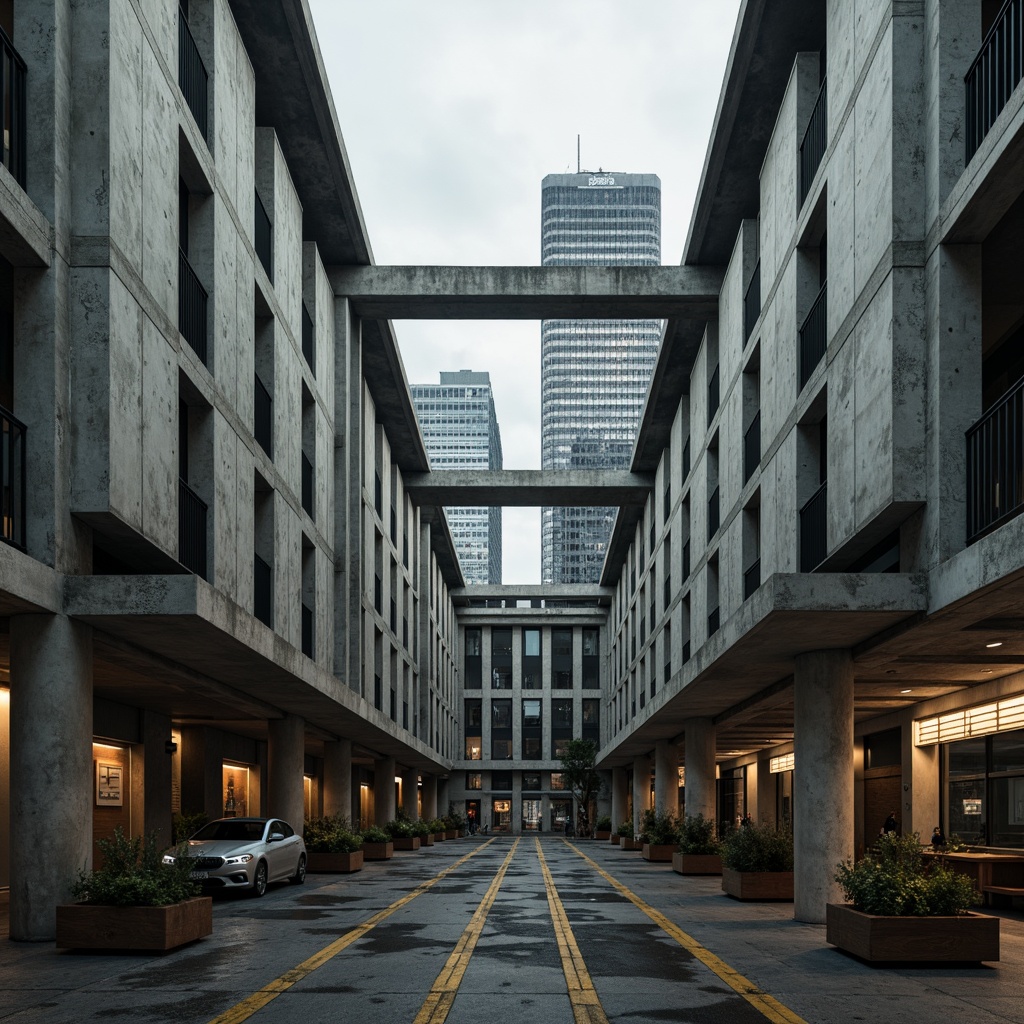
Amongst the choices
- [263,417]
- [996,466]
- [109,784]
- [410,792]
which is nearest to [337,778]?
[109,784]

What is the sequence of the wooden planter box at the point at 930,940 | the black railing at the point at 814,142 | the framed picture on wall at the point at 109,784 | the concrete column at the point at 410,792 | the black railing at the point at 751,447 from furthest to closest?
the concrete column at the point at 410,792
the framed picture on wall at the point at 109,784
the black railing at the point at 751,447
the black railing at the point at 814,142
the wooden planter box at the point at 930,940

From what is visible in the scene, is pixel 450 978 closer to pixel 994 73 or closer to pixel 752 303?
pixel 994 73

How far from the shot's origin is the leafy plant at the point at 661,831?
36969 mm

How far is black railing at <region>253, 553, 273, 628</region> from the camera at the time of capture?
23.9m

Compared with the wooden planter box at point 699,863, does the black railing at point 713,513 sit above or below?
above

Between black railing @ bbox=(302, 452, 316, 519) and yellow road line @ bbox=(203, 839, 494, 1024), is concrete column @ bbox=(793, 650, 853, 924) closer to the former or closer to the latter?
yellow road line @ bbox=(203, 839, 494, 1024)

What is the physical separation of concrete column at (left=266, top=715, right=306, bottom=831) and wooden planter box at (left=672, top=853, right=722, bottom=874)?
9.33m

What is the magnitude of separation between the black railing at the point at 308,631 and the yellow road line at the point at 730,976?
10829 mm

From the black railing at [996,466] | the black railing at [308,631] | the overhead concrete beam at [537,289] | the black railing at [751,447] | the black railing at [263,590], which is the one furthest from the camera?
the overhead concrete beam at [537,289]

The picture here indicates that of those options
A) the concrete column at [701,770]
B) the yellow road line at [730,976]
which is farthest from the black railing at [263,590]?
the concrete column at [701,770]

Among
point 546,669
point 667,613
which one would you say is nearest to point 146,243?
point 667,613

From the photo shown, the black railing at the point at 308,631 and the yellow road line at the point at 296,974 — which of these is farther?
the black railing at the point at 308,631

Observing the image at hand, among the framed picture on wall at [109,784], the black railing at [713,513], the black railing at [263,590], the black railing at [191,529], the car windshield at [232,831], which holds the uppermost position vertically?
the black railing at [713,513]

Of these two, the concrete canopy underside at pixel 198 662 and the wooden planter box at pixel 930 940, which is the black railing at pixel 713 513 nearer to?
the concrete canopy underside at pixel 198 662
